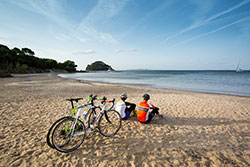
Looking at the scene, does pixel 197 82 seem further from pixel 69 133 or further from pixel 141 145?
pixel 69 133

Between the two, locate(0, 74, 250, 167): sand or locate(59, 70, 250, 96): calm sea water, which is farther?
locate(59, 70, 250, 96): calm sea water

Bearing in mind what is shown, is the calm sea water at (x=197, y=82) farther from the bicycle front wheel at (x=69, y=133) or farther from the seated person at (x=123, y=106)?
Answer: the bicycle front wheel at (x=69, y=133)

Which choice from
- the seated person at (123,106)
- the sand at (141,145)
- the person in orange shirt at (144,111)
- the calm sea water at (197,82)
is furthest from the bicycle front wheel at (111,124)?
the calm sea water at (197,82)

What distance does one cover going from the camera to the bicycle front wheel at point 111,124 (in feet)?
13.2

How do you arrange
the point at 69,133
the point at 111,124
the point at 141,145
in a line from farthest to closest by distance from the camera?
the point at 111,124, the point at 141,145, the point at 69,133

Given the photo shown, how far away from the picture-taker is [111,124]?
4.67 metres

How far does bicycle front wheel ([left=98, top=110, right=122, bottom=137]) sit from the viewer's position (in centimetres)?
403

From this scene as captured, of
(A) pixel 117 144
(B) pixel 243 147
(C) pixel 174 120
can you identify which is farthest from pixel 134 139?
(B) pixel 243 147

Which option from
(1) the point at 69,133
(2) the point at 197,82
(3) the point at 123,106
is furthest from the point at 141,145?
(2) the point at 197,82

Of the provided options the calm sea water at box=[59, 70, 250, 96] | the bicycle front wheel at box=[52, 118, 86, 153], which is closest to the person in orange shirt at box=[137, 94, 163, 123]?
the bicycle front wheel at box=[52, 118, 86, 153]

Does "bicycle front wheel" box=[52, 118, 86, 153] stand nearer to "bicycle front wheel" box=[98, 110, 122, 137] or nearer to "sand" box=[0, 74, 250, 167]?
"sand" box=[0, 74, 250, 167]

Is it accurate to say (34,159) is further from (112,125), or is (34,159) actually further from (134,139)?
(134,139)

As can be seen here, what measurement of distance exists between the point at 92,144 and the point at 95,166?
891mm

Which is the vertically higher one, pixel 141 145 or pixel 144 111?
pixel 144 111
